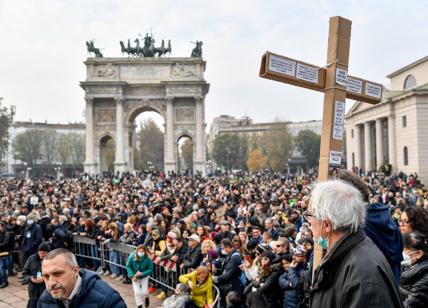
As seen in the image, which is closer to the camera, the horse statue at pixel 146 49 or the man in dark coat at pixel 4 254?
the man in dark coat at pixel 4 254

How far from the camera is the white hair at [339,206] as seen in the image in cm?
206

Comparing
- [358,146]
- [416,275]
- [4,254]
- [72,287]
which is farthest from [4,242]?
[358,146]

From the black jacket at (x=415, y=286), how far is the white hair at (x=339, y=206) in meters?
1.34

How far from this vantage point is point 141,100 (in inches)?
1932

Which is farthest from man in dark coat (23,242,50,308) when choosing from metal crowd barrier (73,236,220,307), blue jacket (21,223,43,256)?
blue jacket (21,223,43,256)

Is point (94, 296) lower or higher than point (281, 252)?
higher

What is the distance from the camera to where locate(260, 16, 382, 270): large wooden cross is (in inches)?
137

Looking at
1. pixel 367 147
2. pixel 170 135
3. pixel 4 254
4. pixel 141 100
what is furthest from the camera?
pixel 141 100

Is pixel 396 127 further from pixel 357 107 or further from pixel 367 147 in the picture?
pixel 357 107

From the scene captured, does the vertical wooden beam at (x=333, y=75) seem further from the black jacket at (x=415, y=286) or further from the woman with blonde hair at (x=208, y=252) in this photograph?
the woman with blonde hair at (x=208, y=252)

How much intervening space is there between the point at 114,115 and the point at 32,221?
40607mm

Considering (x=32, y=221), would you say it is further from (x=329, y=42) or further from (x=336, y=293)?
(x=336, y=293)

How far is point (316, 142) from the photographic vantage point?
80.1m


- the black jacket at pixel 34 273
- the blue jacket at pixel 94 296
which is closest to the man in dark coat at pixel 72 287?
the blue jacket at pixel 94 296
